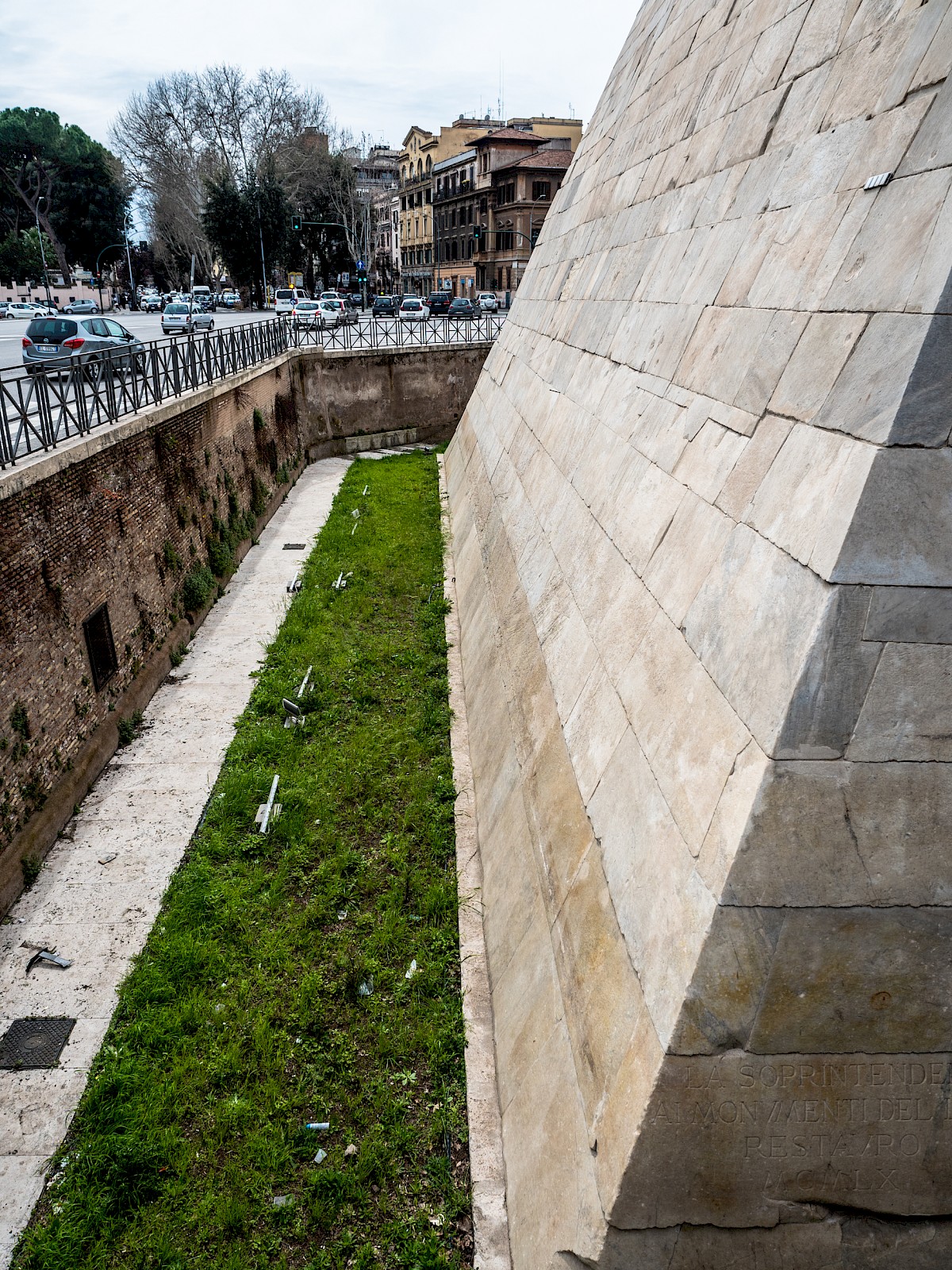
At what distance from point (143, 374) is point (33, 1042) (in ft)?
27.8

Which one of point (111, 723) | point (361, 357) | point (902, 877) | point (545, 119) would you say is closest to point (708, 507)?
point (902, 877)

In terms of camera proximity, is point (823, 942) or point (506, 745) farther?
point (506, 745)

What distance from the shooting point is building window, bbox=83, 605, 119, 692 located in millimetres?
9188

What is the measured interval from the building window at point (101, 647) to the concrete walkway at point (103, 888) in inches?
32.4

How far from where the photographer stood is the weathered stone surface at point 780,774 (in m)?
2.97

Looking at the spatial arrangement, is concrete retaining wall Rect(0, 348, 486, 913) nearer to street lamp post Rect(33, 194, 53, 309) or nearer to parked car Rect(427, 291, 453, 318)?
parked car Rect(427, 291, 453, 318)

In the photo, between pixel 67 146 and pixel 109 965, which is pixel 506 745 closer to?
pixel 109 965

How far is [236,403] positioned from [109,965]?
487 inches

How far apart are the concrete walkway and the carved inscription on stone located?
3538mm

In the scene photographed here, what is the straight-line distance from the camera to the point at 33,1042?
5738 mm

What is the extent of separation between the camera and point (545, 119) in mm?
63000

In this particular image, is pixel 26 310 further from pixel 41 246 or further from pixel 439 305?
pixel 439 305

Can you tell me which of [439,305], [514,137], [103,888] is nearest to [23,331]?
[439,305]

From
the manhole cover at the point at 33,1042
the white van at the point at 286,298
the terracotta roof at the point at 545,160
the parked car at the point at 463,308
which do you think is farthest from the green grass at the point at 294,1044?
the terracotta roof at the point at 545,160
